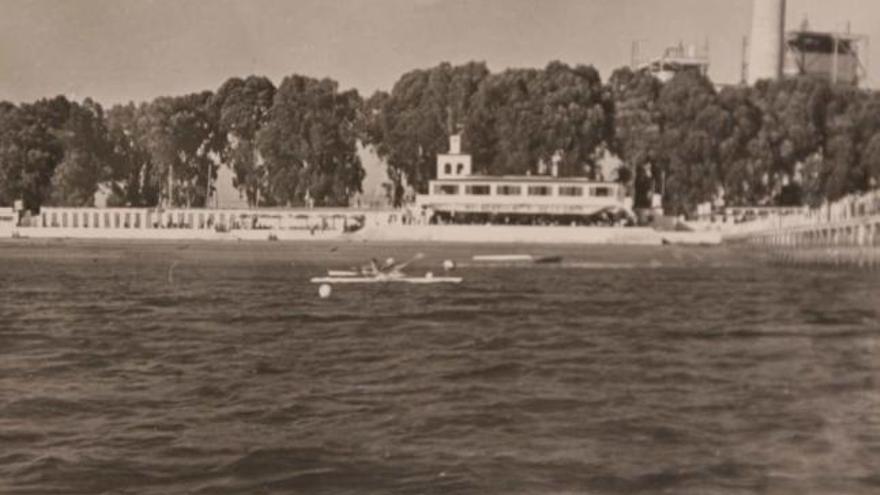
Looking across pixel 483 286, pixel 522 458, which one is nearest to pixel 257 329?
pixel 522 458

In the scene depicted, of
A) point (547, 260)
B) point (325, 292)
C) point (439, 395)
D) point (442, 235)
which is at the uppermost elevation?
point (442, 235)

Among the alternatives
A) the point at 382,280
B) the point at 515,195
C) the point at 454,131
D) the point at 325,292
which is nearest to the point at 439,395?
the point at 325,292

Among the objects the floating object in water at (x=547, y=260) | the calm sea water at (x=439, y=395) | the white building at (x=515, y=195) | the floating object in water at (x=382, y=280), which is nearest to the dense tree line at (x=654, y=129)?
the white building at (x=515, y=195)

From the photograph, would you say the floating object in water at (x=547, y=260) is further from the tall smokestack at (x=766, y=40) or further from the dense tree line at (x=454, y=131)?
the tall smokestack at (x=766, y=40)

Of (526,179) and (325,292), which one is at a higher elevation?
(526,179)

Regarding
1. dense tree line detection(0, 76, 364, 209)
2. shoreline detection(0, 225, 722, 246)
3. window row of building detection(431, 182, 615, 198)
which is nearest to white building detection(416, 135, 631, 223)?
window row of building detection(431, 182, 615, 198)

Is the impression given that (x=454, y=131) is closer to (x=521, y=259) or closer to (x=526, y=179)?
(x=526, y=179)

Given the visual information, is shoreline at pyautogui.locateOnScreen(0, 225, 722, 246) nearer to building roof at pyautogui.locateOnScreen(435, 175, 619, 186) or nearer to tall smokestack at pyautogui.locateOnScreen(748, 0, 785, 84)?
building roof at pyautogui.locateOnScreen(435, 175, 619, 186)
